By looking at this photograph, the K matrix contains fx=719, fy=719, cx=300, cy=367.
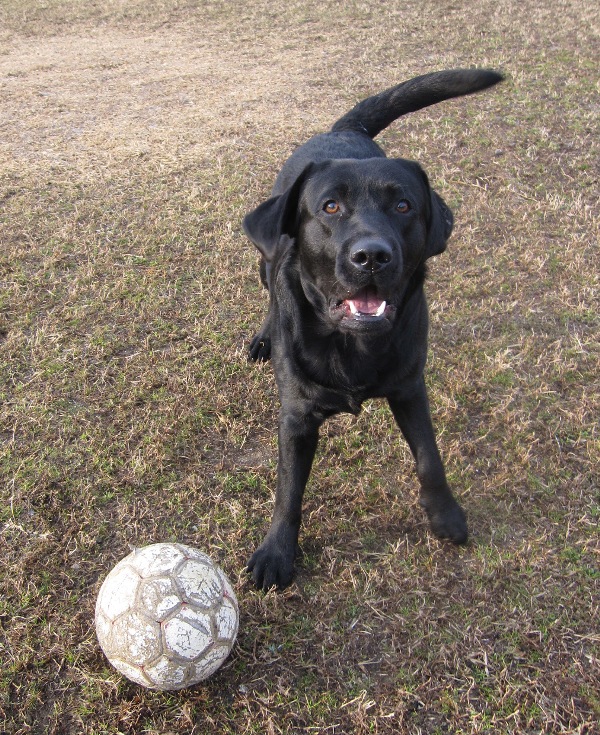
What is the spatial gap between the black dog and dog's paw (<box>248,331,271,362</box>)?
33.7 inches

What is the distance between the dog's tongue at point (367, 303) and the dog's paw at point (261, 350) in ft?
4.32

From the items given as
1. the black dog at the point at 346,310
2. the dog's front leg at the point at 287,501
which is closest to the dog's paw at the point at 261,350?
the black dog at the point at 346,310

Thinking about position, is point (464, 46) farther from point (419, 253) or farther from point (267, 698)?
point (267, 698)

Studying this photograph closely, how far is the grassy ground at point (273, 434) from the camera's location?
2244 mm

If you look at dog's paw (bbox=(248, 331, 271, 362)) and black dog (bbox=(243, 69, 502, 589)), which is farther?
dog's paw (bbox=(248, 331, 271, 362))

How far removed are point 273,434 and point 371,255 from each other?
1263mm

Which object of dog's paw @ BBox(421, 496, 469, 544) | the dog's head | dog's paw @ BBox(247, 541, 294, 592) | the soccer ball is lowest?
dog's paw @ BBox(421, 496, 469, 544)

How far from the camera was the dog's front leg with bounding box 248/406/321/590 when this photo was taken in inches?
101

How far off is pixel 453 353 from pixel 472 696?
70.6 inches

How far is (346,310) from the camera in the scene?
2.33 metres

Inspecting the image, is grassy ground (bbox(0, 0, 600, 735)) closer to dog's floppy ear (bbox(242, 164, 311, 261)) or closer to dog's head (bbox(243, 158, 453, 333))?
dog's head (bbox(243, 158, 453, 333))

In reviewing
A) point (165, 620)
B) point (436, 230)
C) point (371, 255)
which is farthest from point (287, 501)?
point (436, 230)

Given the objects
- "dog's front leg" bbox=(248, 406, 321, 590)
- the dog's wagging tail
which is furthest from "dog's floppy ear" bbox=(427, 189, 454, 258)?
the dog's wagging tail

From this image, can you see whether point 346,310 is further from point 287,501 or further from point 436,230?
point 287,501
